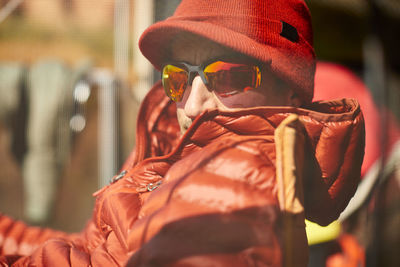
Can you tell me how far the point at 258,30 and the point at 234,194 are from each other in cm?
30

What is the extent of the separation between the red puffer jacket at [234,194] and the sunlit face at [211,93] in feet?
0.11

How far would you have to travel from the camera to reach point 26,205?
139 cm

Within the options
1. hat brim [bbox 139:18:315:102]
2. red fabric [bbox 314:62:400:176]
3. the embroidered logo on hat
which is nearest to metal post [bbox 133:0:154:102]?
hat brim [bbox 139:18:315:102]

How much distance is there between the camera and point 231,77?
2.24ft

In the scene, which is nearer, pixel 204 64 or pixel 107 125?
pixel 204 64

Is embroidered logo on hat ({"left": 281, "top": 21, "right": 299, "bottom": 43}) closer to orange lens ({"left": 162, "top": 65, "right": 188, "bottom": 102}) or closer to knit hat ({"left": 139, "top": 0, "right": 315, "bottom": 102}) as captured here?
knit hat ({"left": 139, "top": 0, "right": 315, "bottom": 102})

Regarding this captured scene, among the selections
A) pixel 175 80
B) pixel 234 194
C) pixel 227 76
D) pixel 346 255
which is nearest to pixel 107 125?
pixel 175 80

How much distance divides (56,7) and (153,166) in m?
0.72

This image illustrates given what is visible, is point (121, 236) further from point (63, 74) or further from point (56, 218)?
point (63, 74)

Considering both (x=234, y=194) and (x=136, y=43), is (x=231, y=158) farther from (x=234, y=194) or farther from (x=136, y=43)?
(x=136, y=43)

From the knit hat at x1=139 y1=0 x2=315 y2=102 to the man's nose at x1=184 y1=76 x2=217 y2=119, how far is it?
88 millimetres

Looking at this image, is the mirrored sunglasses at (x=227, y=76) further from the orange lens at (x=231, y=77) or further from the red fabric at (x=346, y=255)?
the red fabric at (x=346, y=255)

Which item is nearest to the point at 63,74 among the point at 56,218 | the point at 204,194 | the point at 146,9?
the point at 56,218

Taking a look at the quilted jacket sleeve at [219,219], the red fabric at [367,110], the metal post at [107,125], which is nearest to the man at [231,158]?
the quilted jacket sleeve at [219,219]
